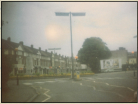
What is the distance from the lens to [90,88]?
19.0 feet

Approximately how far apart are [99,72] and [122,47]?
1.53 meters

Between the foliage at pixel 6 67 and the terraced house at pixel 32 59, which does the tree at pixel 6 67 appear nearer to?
the foliage at pixel 6 67

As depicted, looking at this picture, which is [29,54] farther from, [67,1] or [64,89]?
[67,1]

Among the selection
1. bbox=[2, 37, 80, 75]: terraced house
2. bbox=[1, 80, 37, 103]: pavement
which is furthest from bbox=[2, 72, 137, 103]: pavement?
bbox=[2, 37, 80, 75]: terraced house

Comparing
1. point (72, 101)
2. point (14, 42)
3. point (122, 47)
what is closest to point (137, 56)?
point (122, 47)

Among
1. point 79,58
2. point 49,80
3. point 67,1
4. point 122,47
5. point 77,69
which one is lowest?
point 49,80

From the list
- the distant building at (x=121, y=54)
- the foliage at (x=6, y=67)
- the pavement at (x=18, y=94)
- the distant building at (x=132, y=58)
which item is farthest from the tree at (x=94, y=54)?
the foliage at (x=6, y=67)

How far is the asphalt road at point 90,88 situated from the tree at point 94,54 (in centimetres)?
60

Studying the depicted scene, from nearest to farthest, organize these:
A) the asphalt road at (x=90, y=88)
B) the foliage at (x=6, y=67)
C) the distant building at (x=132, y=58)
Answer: the asphalt road at (x=90, y=88) → the foliage at (x=6, y=67) → the distant building at (x=132, y=58)

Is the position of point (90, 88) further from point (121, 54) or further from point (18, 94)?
point (18, 94)

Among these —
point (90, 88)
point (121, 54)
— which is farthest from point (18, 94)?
point (121, 54)

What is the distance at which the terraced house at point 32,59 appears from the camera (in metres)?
5.27

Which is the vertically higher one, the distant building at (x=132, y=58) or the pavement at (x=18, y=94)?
→ the distant building at (x=132, y=58)

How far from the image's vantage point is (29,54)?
5.54 meters
